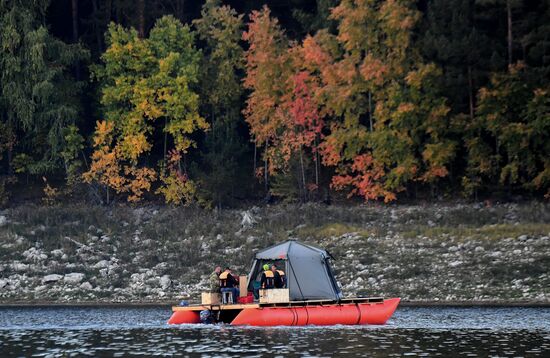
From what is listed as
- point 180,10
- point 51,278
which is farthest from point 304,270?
point 180,10

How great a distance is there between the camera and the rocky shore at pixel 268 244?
60500 millimetres

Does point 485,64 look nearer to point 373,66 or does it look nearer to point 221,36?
point 373,66

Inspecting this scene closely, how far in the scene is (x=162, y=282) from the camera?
63906mm

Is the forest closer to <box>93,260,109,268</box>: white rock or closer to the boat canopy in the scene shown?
<box>93,260,109,268</box>: white rock

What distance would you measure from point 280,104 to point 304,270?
2851cm

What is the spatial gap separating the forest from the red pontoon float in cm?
2432

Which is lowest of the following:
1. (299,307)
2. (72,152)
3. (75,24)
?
(299,307)

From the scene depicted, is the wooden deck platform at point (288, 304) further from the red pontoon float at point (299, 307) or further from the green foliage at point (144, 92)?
the green foliage at point (144, 92)

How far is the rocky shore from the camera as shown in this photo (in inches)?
2382

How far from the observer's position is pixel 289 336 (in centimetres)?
4400

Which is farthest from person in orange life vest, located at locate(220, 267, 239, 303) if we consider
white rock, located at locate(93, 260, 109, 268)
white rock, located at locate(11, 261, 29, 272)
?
white rock, located at locate(11, 261, 29, 272)

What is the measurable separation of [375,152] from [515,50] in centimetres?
1077

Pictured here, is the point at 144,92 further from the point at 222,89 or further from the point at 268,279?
the point at 268,279

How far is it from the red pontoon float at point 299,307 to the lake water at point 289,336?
0.65 m
